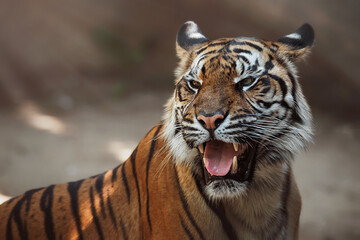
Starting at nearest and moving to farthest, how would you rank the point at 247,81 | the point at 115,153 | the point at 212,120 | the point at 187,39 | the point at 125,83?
the point at 212,120 < the point at 247,81 < the point at 187,39 < the point at 115,153 < the point at 125,83

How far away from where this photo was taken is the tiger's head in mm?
1696

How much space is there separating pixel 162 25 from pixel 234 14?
0.89 metres

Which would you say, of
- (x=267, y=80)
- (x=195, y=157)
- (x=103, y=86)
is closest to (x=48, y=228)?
(x=195, y=157)

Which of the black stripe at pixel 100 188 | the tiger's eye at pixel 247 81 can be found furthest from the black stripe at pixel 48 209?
the tiger's eye at pixel 247 81

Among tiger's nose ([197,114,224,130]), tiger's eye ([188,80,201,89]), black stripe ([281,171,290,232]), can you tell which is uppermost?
tiger's eye ([188,80,201,89])

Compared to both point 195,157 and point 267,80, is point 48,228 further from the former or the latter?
point 267,80

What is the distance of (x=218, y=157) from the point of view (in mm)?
1751

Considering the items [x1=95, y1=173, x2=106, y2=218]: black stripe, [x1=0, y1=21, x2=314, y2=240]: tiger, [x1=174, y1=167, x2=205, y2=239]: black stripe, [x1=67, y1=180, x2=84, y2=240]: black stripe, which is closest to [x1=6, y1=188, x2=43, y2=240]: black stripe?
[x1=0, y1=21, x2=314, y2=240]: tiger

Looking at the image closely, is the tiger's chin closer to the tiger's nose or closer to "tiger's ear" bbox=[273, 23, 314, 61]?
the tiger's nose

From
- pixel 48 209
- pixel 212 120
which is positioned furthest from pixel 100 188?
pixel 212 120

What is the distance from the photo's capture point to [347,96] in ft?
15.0

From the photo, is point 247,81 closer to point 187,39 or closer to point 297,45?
point 297,45

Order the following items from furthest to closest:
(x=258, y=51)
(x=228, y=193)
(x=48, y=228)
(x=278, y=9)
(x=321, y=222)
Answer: (x=278, y=9) → (x=321, y=222) → (x=48, y=228) → (x=258, y=51) → (x=228, y=193)

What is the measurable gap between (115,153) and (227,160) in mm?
2591
